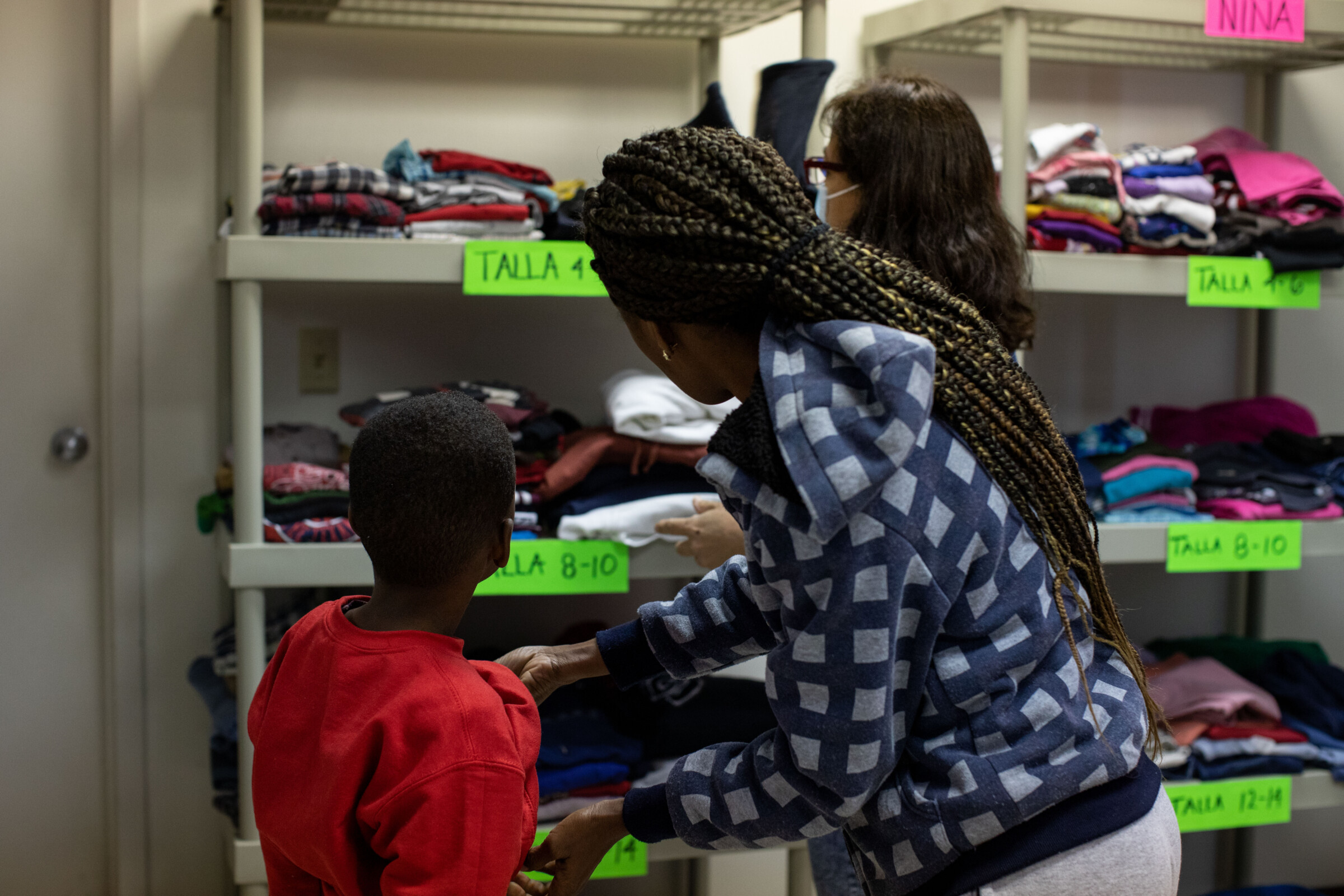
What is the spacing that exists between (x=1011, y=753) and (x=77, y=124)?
1835 mm

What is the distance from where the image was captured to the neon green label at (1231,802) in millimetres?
1792

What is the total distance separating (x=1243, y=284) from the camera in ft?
5.94

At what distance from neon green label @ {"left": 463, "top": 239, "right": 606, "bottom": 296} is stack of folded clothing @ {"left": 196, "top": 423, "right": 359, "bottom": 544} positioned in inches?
14.5

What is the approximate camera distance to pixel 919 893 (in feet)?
2.72

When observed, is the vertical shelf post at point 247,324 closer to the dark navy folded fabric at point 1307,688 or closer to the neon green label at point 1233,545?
the neon green label at point 1233,545

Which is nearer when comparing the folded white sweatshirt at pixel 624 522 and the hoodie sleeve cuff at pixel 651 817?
the hoodie sleeve cuff at pixel 651 817

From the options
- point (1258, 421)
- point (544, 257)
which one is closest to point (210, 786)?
point (544, 257)

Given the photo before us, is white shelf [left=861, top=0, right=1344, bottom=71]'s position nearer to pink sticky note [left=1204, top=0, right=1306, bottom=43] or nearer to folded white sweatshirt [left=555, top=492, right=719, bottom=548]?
pink sticky note [left=1204, top=0, right=1306, bottom=43]

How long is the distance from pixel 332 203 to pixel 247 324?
210 millimetres

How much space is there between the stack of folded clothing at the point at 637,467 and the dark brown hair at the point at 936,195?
48cm

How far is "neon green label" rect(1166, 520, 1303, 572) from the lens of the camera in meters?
1.78

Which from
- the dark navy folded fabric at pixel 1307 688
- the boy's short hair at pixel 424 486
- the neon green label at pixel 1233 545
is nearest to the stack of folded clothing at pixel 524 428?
the boy's short hair at pixel 424 486

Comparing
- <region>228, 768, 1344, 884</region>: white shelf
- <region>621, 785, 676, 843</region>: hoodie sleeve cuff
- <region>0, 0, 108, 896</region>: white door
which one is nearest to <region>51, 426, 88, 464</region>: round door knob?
<region>0, 0, 108, 896</region>: white door

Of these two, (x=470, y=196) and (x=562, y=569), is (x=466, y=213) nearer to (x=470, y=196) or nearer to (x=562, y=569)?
(x=470, y=196)
